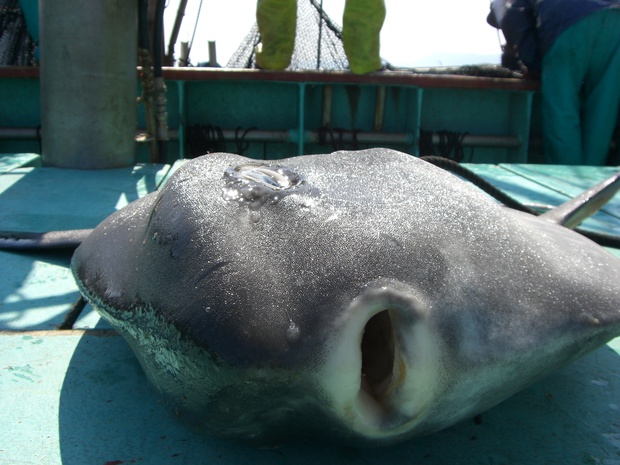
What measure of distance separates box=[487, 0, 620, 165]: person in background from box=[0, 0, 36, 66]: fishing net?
17.2 ft

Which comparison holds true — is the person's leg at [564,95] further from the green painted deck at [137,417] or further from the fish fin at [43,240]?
the fish fin at [43,240]

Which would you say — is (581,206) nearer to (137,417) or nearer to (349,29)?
(137,417)

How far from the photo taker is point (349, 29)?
566cm

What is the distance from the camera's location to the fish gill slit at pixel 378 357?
3.29 feet

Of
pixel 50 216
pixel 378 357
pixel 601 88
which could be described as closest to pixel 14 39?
pixel 50 216

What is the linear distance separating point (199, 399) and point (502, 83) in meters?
5.71

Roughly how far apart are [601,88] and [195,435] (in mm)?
5864

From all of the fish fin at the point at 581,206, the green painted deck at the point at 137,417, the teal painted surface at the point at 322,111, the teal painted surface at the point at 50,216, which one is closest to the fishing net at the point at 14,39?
the teal painted surface at the point at 322,111

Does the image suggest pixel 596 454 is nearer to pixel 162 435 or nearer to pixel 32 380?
pixel 162 435

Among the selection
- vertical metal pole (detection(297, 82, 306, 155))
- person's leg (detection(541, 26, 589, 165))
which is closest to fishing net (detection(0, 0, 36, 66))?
vertical metal pole (detection(297, 82, 306, 155))

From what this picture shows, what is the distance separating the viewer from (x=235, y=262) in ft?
3.27

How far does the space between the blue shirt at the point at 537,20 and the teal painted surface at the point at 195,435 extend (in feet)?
16.5

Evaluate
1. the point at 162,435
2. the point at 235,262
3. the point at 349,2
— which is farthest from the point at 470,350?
the point at 349,2

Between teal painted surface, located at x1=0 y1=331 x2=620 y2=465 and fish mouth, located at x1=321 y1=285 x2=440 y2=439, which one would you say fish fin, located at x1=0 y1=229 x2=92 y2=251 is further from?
fish mouth, located at x1=321 y1=285 x2=440 y2=439
